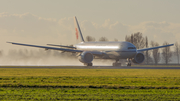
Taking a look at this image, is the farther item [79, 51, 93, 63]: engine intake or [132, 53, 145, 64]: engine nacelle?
[132, 53, 145, 64]: engine nacelle

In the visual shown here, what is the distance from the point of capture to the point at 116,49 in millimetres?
55656

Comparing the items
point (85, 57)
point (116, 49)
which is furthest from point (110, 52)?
point (85, 57)

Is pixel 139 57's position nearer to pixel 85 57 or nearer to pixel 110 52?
pixel 110 52

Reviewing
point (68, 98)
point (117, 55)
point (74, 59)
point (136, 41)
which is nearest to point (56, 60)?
point (74, 59)

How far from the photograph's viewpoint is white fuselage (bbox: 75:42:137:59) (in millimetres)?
54344

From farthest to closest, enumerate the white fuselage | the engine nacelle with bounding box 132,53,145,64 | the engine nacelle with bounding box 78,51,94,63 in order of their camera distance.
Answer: the engine nacelle with bounding box 132,53,145,64 → the engine nacelle with bounding box 78,51,94,63 → the white fuselage

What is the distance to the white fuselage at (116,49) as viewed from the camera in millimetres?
54344

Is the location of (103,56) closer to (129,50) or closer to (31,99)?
(129,50)

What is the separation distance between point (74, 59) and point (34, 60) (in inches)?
365

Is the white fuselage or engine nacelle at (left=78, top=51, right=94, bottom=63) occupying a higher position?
the white fuselage

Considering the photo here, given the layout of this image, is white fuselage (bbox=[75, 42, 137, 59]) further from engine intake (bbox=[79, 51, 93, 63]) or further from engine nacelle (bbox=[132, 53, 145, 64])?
engine intake (bbox=[79, 51, 93, 63])

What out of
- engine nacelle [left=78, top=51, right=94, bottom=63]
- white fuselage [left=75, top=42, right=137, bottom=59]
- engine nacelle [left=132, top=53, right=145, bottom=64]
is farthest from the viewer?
engine nacelle [left=132, top=53, right=145, bottom=64]

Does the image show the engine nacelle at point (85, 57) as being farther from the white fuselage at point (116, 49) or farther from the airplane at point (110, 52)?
the white fuselage at point (116, 49)

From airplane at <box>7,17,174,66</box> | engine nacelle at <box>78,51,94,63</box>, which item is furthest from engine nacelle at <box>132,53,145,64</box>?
engine nacelle at <box>78,51,94,63</box>
